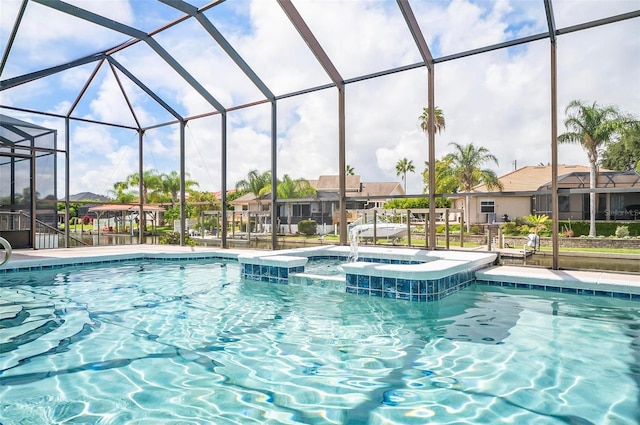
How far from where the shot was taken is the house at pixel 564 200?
21438 mm

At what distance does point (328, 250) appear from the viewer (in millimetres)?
9641

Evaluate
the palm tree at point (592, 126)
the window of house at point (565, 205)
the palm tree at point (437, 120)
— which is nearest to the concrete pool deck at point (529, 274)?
the palm tree at point (592, 126)

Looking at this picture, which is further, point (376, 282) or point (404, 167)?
point (404, 167)

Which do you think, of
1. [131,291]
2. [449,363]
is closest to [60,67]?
[131,291]

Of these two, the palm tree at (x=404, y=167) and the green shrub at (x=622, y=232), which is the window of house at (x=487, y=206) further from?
the palm tree at (x=404, y=167)

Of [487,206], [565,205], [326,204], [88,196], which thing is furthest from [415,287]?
[326,204]

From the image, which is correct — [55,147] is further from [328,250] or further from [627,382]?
[627,382]

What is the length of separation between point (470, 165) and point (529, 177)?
4.16 metres

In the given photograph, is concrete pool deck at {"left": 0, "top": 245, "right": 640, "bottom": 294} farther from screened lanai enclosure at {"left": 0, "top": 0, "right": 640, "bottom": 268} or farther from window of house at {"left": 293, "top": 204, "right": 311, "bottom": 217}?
window of house at {"left": 293, "top": 204, "right": 311, "bottom": 217}

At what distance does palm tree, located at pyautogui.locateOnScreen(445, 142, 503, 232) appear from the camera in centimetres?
3091

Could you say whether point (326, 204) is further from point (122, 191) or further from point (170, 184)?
point (122, 191)

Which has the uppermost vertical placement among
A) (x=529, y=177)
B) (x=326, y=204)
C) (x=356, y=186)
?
(x=356, y=186)

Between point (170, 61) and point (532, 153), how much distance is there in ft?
70.3

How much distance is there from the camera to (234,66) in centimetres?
1034
